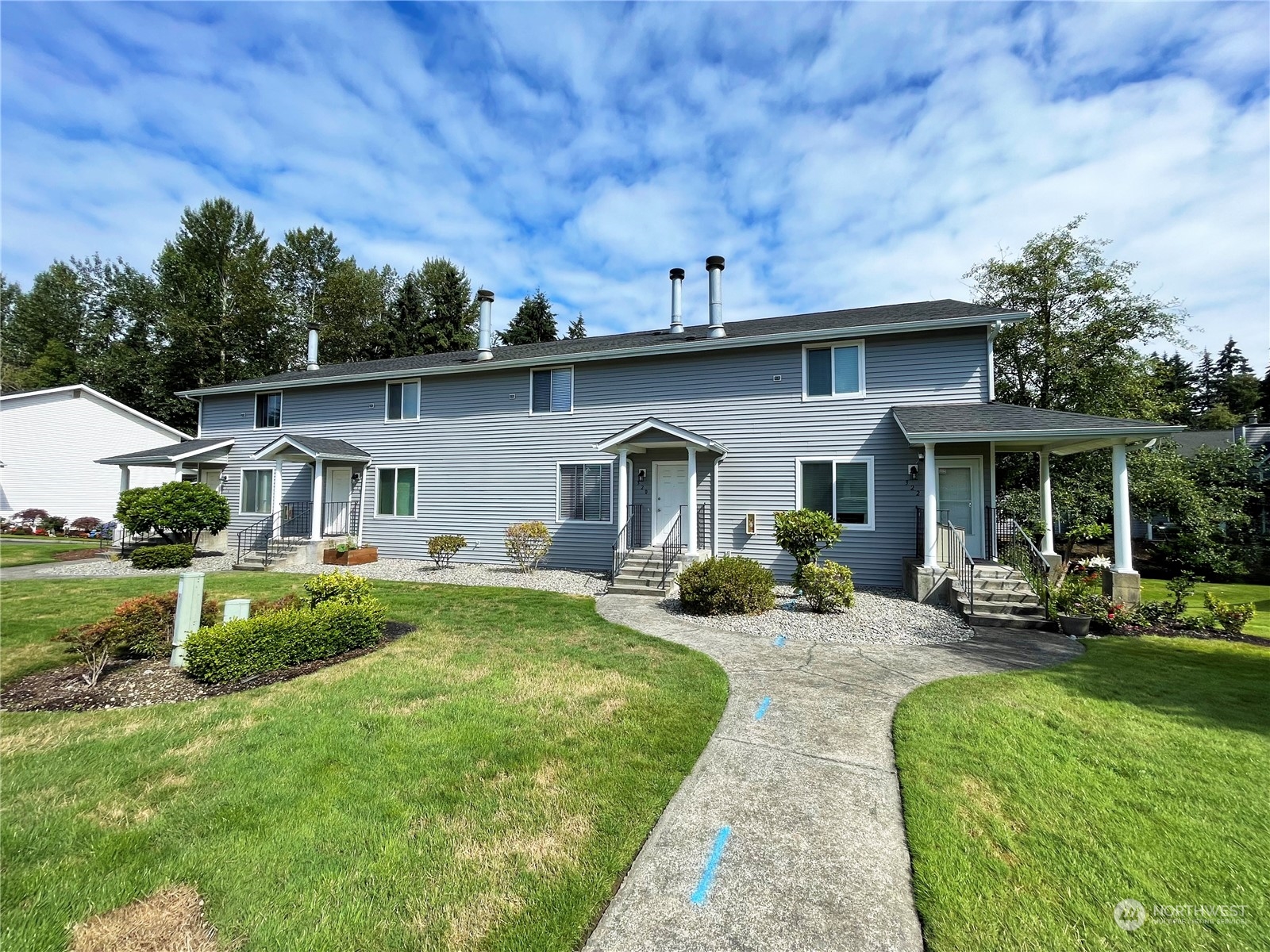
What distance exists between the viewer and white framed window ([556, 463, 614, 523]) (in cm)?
1383

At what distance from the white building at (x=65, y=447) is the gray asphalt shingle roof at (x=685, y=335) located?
8.68 m

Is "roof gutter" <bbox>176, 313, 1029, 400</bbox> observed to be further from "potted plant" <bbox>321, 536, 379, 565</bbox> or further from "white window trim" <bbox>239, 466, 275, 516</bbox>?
"potted plant" <bbox>321, 536, 379, 565</bbox>

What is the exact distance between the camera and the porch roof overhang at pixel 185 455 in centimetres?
1723

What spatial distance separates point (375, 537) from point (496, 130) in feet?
38.9

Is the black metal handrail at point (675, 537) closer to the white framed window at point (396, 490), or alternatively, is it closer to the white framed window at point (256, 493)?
the white framed window at point (396, 490)

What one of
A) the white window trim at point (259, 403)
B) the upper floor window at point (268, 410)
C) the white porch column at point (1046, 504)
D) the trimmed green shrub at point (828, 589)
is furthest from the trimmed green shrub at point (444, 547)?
the white porch column at point (1046, 504)

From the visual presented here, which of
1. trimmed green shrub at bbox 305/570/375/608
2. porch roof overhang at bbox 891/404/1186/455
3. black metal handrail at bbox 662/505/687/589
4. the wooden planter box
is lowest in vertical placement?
the wooden planter box

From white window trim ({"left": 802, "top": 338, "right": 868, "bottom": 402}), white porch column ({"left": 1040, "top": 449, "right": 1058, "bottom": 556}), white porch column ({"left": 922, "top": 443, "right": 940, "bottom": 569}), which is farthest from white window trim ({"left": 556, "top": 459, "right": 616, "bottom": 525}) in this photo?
white porch column ({"left": 1040, "top": 449, "right": 1058, "bottom": 556})

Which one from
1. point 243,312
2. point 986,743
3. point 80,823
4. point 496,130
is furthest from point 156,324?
point 986,743

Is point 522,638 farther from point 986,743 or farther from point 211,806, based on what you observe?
point 986,743

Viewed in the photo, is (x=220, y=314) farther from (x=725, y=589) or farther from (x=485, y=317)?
(x=725, y=589)

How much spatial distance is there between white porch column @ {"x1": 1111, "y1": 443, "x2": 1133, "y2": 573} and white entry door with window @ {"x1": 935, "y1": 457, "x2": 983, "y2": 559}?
2.16 m

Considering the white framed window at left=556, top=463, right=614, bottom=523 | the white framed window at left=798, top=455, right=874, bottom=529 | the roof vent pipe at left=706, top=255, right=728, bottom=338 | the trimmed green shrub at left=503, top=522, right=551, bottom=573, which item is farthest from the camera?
the white framed window at left=556, top=463, right=614, bottom=523

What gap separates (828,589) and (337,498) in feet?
49.8
